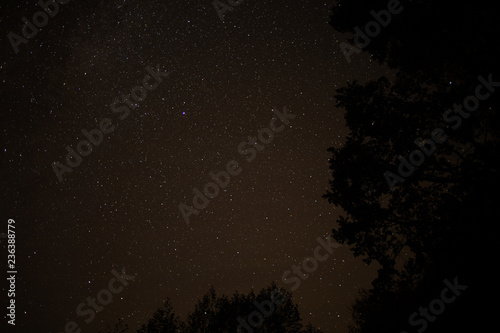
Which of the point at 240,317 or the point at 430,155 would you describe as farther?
the point at 240,317

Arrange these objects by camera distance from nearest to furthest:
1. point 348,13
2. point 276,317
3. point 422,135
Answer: point 422,135
point 348,13
point 276,317

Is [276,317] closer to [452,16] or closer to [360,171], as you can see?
[360,171]

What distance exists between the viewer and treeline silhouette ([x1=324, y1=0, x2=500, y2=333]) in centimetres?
509

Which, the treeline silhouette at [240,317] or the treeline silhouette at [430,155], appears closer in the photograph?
the treeline silhouette at [430,155]

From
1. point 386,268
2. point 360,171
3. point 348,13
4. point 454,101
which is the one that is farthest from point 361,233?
A: point 348,13

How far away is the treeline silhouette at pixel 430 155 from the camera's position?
16.7ft

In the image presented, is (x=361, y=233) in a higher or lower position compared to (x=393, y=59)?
lower

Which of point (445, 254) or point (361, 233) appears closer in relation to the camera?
point (445, 254)

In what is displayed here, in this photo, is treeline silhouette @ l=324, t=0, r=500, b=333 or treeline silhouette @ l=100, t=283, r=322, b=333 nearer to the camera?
treeline silhouette @ l=324, t=0, r=500, b=333

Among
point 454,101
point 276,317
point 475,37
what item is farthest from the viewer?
point 276,317

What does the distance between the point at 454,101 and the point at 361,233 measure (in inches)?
121

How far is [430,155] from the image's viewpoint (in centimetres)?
576

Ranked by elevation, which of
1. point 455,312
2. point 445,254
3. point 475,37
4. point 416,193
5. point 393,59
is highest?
point 393,59

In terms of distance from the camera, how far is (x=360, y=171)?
20.7 ft
